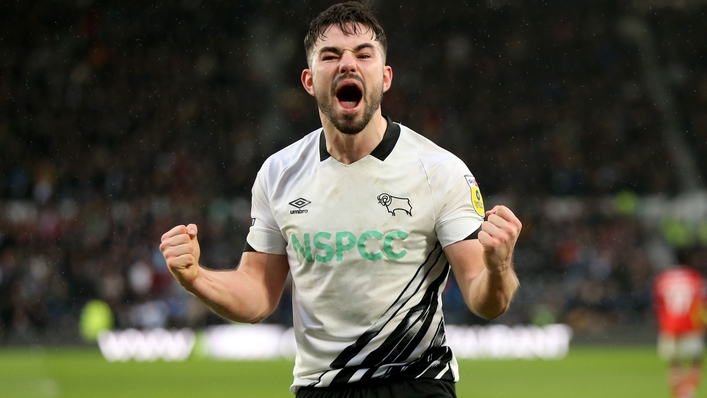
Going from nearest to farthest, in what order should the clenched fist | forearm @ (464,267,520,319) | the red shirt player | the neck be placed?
the clenched fist, forearm @ (464,267,520,319), the neck, the red shirt player

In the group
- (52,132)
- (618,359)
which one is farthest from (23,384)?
(52,132)

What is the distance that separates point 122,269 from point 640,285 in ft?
33.0

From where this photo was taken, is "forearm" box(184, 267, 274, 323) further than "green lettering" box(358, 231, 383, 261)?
Yes

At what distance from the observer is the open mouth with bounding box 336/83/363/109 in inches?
134

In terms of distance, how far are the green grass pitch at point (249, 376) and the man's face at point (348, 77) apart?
9.59 m

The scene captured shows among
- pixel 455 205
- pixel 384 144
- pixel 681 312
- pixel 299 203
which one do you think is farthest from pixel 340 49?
pixel 681 312

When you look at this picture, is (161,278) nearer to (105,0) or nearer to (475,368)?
(475,368)

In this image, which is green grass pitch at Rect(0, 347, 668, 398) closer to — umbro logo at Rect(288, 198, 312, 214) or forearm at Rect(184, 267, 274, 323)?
forearm at Rect(184, 267, 274, 323)

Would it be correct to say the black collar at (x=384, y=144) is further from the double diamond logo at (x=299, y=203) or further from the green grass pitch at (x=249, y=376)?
the green grass pitch at (x=249, y=376)

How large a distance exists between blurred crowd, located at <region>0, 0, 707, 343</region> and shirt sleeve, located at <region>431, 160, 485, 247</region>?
1527cm

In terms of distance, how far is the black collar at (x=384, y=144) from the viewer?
3.55 metres

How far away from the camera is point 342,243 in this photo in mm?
3398

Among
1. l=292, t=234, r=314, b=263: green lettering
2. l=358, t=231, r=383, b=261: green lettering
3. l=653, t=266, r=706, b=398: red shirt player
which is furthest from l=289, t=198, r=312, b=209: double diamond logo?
l=653, t=266, r=706, b=398: red shirt player

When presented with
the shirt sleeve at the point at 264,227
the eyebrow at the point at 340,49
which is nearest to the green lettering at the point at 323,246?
the shirt sleeve at the point at 264,227
